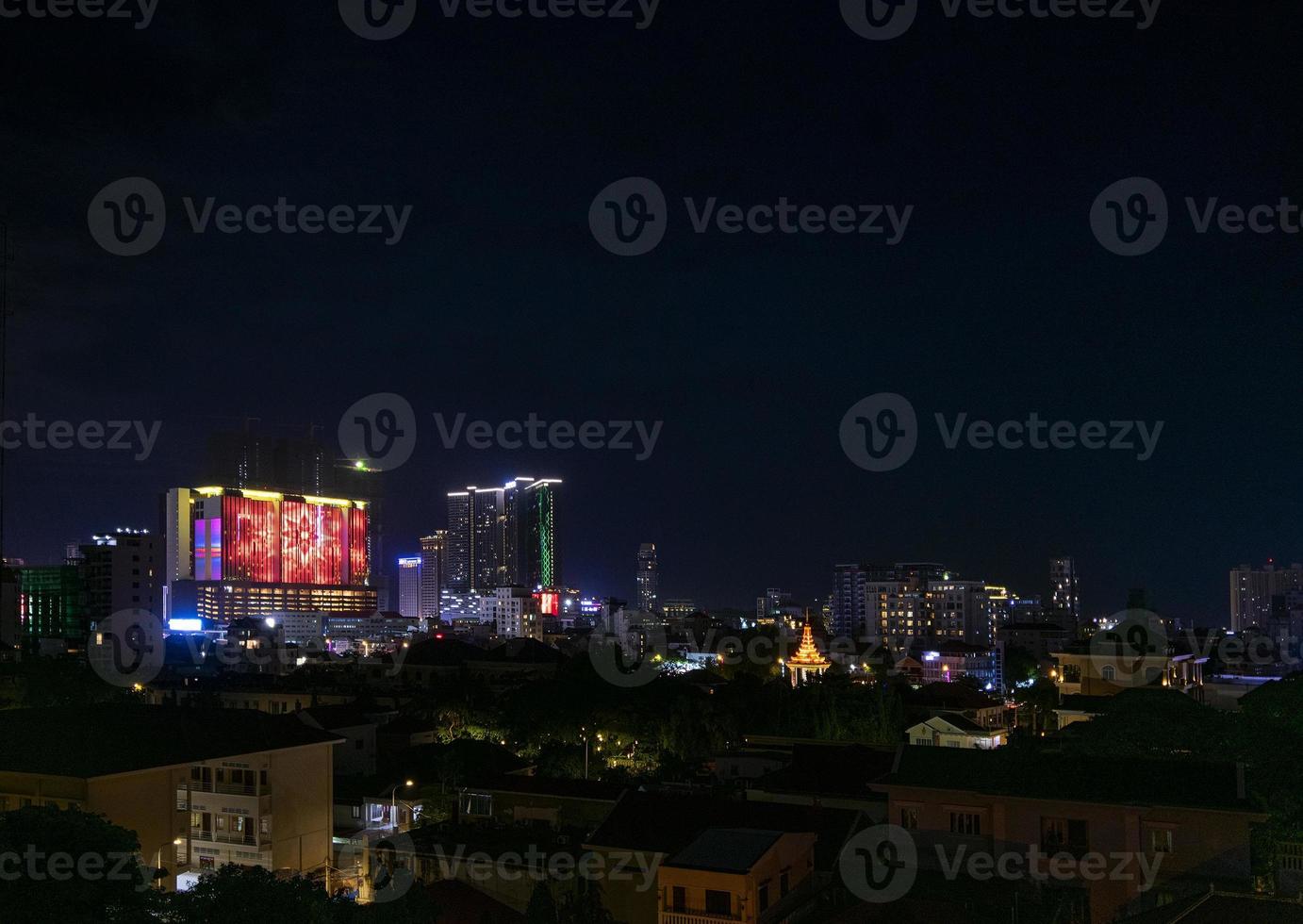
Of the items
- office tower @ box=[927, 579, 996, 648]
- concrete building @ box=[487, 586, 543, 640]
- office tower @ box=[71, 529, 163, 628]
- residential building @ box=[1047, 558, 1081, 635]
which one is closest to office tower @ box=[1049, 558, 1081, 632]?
residential building @ box=[1047, 558, 1081, 635]

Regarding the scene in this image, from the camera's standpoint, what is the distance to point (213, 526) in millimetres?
69688

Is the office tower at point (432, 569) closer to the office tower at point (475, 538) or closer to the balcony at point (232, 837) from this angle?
the office tower at point (475, 538)

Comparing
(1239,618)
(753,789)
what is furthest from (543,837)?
(1239,618)

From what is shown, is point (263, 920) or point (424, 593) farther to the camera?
point (424, 593)

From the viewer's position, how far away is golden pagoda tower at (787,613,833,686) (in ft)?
106

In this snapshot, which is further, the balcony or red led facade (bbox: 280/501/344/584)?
red led facade (bbox: 280/501/344/584)

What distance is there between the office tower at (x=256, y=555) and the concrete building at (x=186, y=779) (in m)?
60.0

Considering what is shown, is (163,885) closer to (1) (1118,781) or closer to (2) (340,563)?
(1) (1118,781)

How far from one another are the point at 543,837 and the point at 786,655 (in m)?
28.5

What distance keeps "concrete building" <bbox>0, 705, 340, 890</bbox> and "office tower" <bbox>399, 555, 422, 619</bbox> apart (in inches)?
4597
